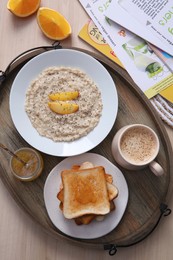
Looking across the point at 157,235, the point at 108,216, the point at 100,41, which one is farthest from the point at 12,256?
the point at 100,41

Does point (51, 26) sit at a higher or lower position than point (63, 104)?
higher

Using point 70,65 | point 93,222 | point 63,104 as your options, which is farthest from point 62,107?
point 93,222

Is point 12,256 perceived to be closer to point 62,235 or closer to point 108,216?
point 62,235

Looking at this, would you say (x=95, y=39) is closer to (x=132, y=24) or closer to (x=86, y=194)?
(x=132, y=24)

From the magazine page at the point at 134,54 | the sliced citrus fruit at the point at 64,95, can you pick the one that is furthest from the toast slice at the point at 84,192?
the magazine page at the point at 134,54

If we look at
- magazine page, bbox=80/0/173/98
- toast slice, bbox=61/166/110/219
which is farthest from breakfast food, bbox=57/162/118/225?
magazine page, bbox=80/0/173/98

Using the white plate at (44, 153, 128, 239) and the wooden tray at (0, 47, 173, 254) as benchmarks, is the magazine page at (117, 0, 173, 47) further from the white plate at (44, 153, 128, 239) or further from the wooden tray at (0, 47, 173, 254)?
the white plate at (44, 153, 128, 239)

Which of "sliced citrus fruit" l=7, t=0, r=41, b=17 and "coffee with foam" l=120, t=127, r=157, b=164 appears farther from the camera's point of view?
"sliced citrus fruit" l=7, t=0, r=41, b=17
